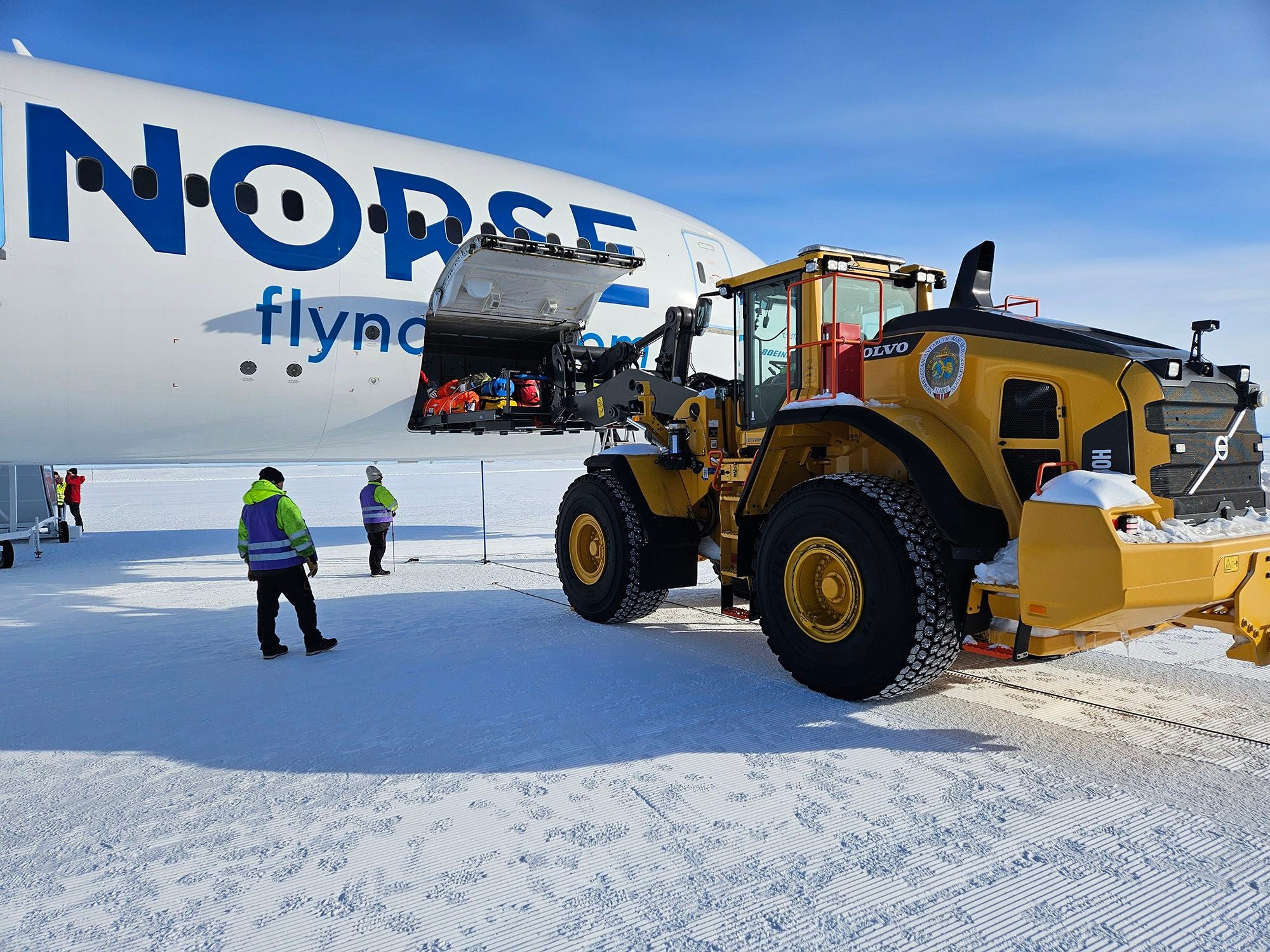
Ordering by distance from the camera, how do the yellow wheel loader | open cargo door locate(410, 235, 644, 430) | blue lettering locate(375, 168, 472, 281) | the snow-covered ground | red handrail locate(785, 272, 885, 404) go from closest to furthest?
the snow-covered ground
the yellow wheel loader
red handrail locate(785, 272, 885, 404)
open cargo door locate(410, 235, 644, 430)
blue lettering locate(375, 168, 472, 281)

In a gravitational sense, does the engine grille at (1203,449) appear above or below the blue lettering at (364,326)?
below

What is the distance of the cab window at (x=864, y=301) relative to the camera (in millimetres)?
5371

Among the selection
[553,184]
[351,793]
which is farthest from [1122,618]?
[553,184]

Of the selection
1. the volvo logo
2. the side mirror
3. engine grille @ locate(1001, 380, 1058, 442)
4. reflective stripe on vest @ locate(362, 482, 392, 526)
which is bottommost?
reflective stripe on vest @ locate(362, 482, 392, 526)

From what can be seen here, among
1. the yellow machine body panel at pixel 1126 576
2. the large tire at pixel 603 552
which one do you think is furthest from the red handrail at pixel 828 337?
the large tire at pixel 603 552

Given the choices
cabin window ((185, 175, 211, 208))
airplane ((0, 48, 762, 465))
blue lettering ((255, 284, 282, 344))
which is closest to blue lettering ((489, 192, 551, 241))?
airplane ((0, 48, 762, 465))

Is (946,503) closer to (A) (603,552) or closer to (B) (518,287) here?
(A) (603,552)

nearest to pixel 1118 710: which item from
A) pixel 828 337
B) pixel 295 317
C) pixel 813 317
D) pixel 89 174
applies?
pixel 828 337

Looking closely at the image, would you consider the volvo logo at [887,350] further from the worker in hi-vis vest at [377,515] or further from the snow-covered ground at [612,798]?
the worker in hi-vis vest at [377,515]

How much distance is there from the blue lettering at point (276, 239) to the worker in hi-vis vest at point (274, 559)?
343cm

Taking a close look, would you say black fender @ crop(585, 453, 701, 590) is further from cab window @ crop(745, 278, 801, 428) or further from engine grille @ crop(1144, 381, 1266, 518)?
engine grille @ crop(1144, 381, 1266, 518)

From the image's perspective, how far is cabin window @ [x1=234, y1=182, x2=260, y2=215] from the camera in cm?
846

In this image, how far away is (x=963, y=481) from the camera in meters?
4.38

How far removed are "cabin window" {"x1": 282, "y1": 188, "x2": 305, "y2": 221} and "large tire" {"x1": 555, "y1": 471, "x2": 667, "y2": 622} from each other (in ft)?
13.9
